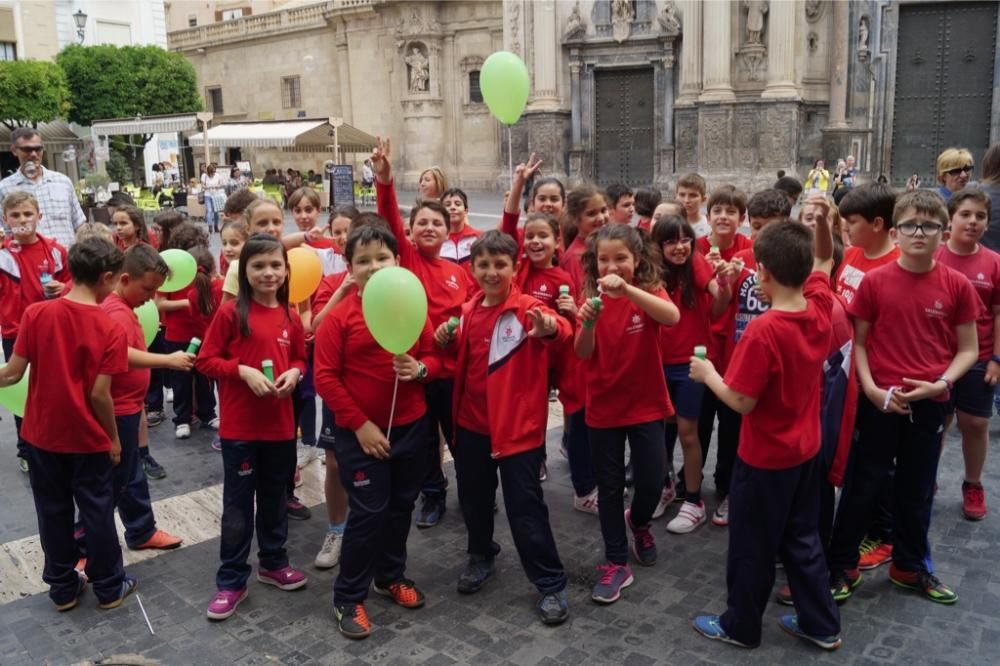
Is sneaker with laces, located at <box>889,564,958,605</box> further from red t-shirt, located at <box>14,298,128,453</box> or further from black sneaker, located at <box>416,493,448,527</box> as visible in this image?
red t-shirt, located at <box>14,298,128,453</box>

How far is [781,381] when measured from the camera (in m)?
3.33

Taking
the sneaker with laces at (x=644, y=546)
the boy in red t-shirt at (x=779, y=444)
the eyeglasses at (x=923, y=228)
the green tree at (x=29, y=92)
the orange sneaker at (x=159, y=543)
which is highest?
the green tree at (x=29, y=92)

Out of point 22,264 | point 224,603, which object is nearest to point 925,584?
point 224,603

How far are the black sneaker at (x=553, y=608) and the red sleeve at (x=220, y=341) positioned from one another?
1.75m

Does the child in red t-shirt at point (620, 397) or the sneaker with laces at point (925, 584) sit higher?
the child in red t-shirt at point (620, 397)

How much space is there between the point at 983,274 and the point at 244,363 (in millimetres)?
3804

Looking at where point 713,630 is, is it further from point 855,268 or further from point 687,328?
point 855,268

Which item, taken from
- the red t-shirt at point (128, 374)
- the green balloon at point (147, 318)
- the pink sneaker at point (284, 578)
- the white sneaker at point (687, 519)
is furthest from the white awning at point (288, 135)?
the pink sneaker at point (284, 578)

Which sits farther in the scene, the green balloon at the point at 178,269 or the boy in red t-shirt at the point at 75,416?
the green balloon at the point at 178,269

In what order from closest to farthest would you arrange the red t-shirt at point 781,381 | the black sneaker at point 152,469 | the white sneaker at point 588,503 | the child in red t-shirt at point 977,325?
the red t-shirt at point 781,381 → the child in red t-shirt at point 977,325 → the white sneaker at point 588,503 → the black sneaker at point 152,469

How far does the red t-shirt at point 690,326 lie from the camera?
4621 mm

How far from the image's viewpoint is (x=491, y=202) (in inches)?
1114

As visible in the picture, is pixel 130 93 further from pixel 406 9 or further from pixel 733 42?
pixel 733 42

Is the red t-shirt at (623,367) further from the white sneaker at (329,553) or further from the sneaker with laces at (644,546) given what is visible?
the white sneaker at (329,553)
